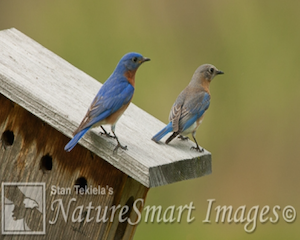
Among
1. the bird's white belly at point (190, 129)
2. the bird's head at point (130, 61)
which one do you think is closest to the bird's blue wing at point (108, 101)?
the bird's head at point (130, 61)

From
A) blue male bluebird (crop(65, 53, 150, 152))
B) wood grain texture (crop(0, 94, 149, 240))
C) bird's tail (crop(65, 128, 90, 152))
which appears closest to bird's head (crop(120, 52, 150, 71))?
blue male bluebird (crop(65, 53, 150, 152))

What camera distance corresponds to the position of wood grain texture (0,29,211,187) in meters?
3.85

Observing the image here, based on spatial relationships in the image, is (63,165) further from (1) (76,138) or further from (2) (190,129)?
(2) (190,129)

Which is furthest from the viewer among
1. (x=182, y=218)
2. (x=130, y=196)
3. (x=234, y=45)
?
(x=234, y=45)

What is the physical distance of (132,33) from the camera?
7.05 metres

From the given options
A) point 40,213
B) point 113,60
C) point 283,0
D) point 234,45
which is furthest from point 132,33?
point 40,213

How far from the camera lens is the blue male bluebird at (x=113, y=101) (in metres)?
3.84

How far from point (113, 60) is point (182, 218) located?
1979 mm

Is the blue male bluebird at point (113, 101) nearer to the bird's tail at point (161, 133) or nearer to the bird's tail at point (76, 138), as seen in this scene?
the bird's tail at point (76, 138)

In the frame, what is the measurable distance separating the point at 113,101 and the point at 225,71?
299 centimetres

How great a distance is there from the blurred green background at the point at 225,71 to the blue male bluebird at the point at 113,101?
7.76 feet

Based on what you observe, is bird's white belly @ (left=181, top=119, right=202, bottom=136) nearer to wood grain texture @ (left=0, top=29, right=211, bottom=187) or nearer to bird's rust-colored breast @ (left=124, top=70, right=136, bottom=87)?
wood grain texture @ (left=0, top=29, right=211, bottom=187)

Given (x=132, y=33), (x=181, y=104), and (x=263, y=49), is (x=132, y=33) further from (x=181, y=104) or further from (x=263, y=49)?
(x=181, y=104)

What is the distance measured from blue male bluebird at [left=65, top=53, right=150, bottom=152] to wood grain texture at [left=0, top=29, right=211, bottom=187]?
0.13 meters
